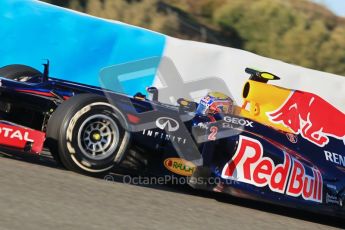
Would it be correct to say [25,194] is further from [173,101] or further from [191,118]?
[173,101]

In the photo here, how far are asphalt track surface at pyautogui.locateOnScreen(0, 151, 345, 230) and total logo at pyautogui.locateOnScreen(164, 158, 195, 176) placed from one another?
0.20 meters

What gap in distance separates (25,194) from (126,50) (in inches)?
171

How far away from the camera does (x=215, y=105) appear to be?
6160mm

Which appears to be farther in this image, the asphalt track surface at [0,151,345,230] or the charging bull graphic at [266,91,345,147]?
the charging bull graphic at [266,91,345,147]

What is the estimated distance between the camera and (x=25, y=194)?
13.8 ft

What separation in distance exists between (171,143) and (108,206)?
1319 millimetres

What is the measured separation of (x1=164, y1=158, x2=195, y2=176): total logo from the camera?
5516 millimetres

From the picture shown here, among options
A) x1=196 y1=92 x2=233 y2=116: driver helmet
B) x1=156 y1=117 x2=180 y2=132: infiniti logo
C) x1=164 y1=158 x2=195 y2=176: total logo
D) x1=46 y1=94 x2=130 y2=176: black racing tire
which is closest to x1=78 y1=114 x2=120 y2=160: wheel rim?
x1=46 y1=94 x2=130 y2=176: black racing tire

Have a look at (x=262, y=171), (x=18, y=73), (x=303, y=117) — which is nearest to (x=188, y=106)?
(x=262, y=171)

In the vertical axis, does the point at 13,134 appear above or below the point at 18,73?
below

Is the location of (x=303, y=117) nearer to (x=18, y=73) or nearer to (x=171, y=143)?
(x=171, y=143)

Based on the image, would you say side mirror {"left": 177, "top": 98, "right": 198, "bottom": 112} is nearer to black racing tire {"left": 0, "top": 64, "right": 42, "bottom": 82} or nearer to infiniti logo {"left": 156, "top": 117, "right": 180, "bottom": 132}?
infiniti logo {"left": 156, "top": 117, "right": 180, "bottom": 132}

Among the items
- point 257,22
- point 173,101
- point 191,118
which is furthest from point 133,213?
point 257,22

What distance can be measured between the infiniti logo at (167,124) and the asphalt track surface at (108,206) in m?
0.55
